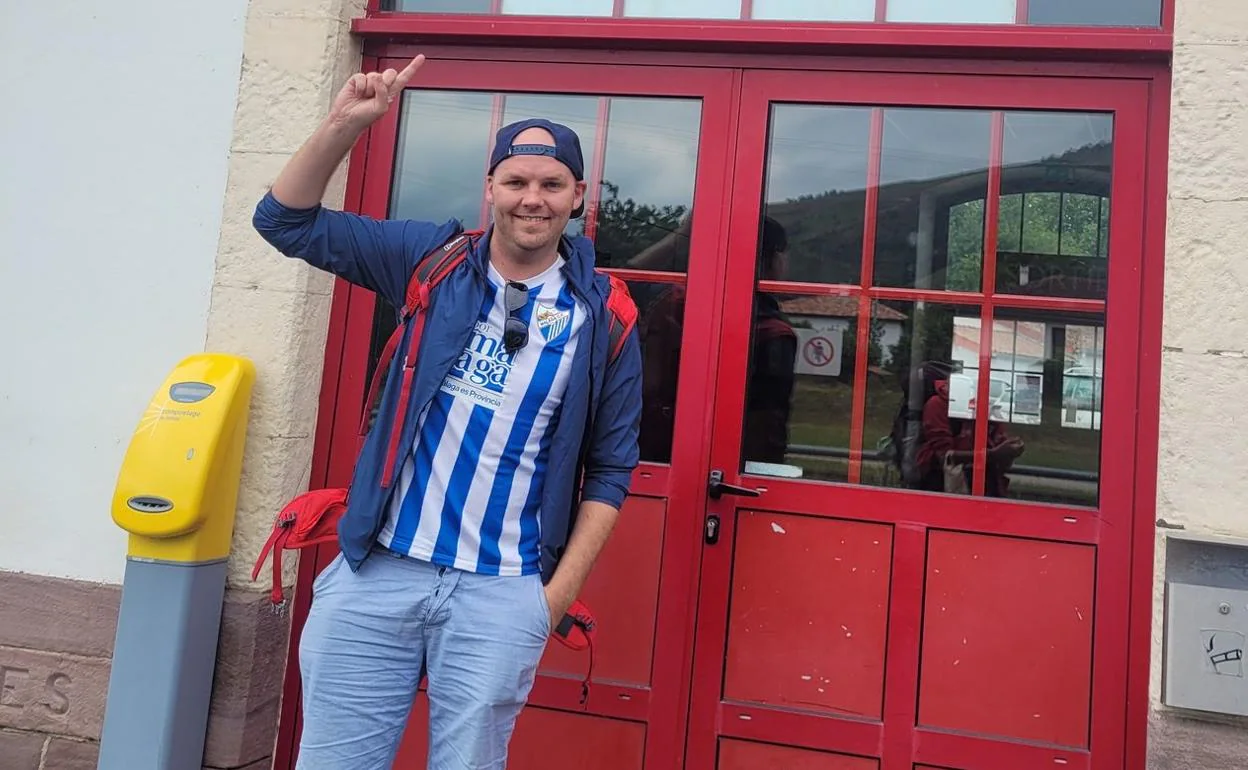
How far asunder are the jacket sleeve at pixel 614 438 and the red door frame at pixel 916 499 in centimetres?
81

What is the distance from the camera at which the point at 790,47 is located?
2.93 m

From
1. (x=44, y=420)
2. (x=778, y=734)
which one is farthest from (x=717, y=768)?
(x=44, y=420)

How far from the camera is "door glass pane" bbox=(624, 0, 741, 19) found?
306 cm

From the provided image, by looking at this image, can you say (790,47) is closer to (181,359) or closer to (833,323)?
(833,323)

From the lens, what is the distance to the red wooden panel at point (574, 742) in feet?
9.40

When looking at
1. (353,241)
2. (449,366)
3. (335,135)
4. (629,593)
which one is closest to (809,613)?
Result: (629,593)

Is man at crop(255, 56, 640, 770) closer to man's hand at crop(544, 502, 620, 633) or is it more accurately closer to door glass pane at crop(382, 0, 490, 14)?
man's hand at crop(544, 502, 620, 633)

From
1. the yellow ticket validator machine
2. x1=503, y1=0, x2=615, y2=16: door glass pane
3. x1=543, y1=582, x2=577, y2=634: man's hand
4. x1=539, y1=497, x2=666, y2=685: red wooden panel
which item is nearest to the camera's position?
x1=543, y1=582, x2=577, y2=634: man's hand

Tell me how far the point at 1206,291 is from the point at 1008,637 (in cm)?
114

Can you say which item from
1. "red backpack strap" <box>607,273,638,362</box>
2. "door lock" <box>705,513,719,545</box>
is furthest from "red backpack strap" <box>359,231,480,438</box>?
"door lock" <box>705,513,719,545</box>

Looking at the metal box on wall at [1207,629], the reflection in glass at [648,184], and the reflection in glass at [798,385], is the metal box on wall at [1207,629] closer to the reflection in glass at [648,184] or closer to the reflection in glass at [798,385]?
the reflection in glass at [798,385]

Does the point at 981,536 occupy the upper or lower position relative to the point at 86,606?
upper

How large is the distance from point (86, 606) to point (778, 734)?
2.30m

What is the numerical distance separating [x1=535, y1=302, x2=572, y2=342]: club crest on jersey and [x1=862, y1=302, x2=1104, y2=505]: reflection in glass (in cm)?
125
